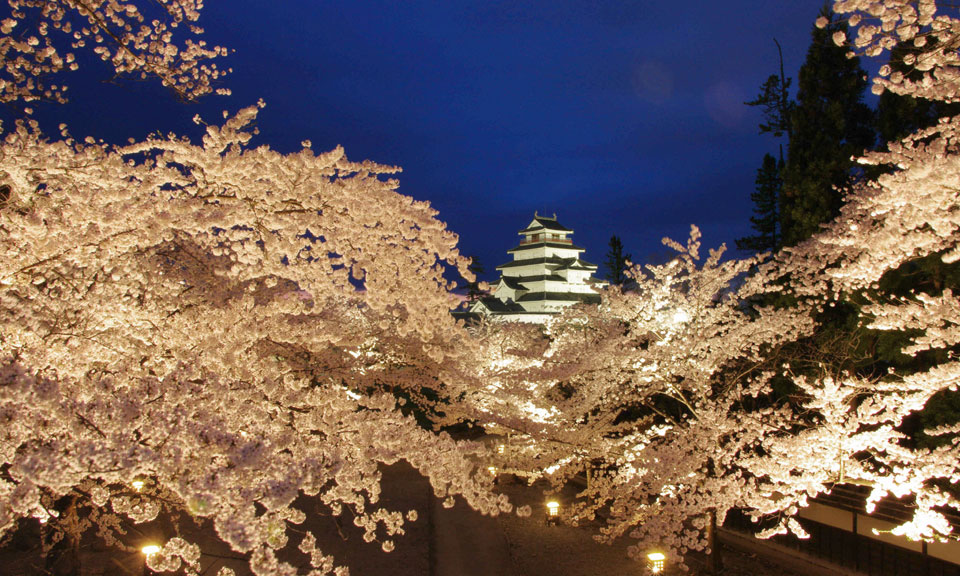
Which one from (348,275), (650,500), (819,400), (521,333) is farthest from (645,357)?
(521,333)

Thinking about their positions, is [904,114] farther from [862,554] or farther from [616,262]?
[616,262]

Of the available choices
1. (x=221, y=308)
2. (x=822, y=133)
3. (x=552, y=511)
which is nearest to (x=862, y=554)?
(x=552, y=511)

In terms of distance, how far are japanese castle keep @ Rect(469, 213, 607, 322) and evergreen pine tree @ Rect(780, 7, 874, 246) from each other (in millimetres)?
26961

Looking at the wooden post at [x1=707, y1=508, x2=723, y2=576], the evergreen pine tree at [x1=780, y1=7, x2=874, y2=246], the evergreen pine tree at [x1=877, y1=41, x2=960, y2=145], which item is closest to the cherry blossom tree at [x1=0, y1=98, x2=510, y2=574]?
the wooden post at [x1=707, y1=508, x2=723, y2=576]

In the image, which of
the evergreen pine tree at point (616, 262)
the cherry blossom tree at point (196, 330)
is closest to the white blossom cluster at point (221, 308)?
the cherry blossom tree at point (196, 330)

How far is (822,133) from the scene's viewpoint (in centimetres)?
1498

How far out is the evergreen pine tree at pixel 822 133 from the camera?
1421 cm

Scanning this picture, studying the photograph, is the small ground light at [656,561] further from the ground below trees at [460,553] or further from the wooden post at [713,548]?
the wooden post at [713,548]

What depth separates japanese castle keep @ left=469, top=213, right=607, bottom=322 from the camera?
43.1 metres

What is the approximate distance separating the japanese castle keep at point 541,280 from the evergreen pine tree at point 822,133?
26961 millimetres

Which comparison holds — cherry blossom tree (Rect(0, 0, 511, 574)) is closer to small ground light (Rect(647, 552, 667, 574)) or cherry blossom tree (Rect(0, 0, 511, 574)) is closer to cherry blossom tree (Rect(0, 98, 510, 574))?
cherry blossom tree (Rect(0, 98, 510, 574))

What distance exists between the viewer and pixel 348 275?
4.84m

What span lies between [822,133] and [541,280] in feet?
100

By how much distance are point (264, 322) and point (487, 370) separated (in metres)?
9.75
